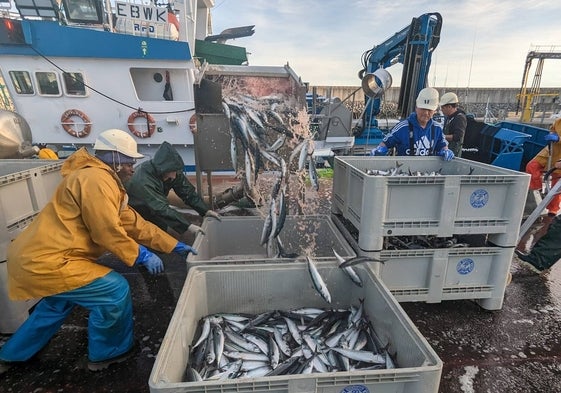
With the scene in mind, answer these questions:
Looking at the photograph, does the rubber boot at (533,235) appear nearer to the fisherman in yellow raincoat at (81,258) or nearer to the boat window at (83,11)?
the fisherman in yellow raincoat at (81,258)

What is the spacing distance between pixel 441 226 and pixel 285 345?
1644mm

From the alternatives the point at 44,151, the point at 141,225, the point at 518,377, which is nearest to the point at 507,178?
the point at 518,377

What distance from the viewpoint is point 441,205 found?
267 centimetres

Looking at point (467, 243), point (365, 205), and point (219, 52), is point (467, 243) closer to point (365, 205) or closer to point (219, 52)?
point (365, 205)

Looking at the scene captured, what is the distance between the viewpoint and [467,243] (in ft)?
10.7

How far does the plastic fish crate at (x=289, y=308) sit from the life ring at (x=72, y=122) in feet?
27.7

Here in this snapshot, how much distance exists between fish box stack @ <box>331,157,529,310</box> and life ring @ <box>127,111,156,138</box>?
24.7 ft

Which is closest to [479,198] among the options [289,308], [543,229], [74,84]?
[289,308]

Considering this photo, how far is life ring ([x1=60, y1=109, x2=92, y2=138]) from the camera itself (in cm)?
882

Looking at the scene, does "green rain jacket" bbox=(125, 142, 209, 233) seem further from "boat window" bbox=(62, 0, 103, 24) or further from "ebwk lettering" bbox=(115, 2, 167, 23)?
"boat window" bbox=(62, 0, 103, 24)

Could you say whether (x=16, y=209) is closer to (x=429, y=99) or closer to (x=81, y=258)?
(x=81, y=258)

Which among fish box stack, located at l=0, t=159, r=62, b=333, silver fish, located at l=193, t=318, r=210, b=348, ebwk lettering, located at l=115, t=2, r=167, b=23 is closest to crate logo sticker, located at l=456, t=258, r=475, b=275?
silver fish, located at l=193, t=318, r=210, b=348

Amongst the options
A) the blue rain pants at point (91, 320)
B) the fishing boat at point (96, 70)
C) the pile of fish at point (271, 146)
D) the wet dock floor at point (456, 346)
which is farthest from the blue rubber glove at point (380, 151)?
the fishing boat at point (96, 70)

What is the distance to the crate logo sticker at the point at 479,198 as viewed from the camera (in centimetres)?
270
